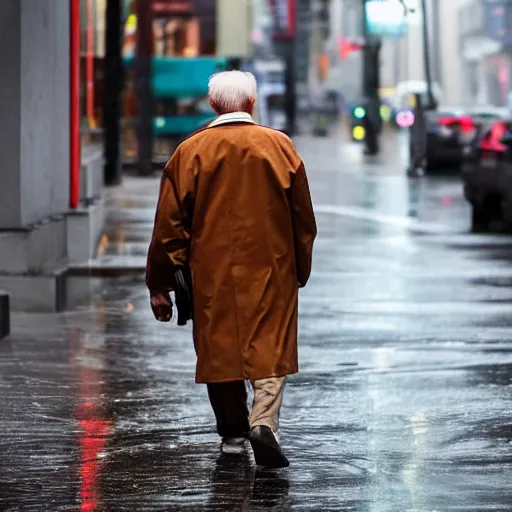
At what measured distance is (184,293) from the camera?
751cm

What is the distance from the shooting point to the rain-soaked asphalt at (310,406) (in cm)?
705

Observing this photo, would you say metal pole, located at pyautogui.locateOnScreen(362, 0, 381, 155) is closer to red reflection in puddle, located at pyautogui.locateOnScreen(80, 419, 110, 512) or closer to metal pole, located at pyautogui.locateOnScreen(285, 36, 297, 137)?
metal pole, located at pyautogui.locateOnScreen(285, 36, 297, 137)

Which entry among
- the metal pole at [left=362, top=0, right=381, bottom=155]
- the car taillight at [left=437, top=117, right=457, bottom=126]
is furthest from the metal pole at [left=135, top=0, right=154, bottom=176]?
the metal pole at [left=362, top=0, right=381, bottom=155]

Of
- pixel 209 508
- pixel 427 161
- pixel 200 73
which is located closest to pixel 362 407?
pixel 209 508

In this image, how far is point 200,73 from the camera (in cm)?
4341

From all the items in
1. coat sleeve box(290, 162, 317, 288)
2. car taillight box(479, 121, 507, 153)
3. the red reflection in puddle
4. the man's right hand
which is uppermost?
coat sleeve box(290, 162, 317, 288)

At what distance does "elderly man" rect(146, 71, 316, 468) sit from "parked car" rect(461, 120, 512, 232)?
1502cm

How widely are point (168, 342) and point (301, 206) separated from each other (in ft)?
14.0

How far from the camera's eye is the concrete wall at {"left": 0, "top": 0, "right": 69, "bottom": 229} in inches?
516

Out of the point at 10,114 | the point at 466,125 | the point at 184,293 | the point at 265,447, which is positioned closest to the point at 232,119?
the point at 184,293

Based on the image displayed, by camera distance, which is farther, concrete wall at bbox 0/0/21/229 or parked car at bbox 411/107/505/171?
parked car at bbox 411/107/505/171

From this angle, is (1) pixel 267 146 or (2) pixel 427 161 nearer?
(1) pixel 267 146

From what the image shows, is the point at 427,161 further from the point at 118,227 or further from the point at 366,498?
the point at 366,498

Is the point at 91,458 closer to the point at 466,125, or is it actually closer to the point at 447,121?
the point at 466,125
